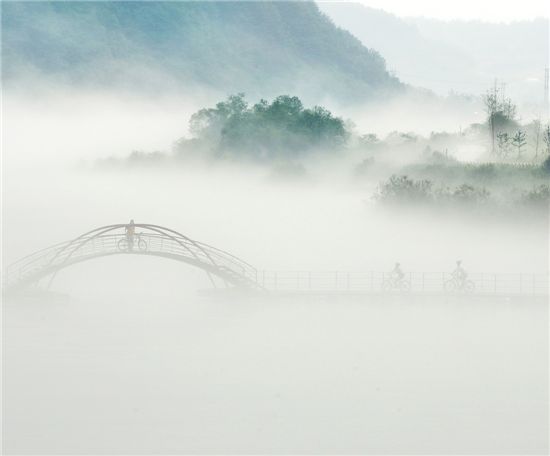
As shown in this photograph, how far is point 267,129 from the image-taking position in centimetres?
12794

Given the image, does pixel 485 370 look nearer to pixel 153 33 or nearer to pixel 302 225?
pixel 302 225

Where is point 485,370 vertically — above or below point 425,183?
below

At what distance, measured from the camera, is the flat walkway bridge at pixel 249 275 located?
270 feet

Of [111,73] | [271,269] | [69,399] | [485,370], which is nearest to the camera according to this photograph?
[69,399]

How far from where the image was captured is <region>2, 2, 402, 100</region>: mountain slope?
14800cm

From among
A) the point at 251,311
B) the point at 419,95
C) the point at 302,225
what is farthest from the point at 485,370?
the point at 419,95

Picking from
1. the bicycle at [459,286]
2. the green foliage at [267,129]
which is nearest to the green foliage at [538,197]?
the bicycle at [459,286]

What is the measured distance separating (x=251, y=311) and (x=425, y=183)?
3148cm

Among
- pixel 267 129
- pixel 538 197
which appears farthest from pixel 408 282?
pixel 267 129

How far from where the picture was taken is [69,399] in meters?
61.0

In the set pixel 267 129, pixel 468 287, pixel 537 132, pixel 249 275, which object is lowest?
pixel 468 287

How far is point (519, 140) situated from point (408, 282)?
26642 millimetres

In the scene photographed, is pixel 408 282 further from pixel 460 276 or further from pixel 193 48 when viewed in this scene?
pixel 193 48

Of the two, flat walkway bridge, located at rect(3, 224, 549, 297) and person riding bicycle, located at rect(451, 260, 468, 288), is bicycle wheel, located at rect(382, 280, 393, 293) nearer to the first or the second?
flat walkway bridge, located at rect(3, 224, 549, 297)
